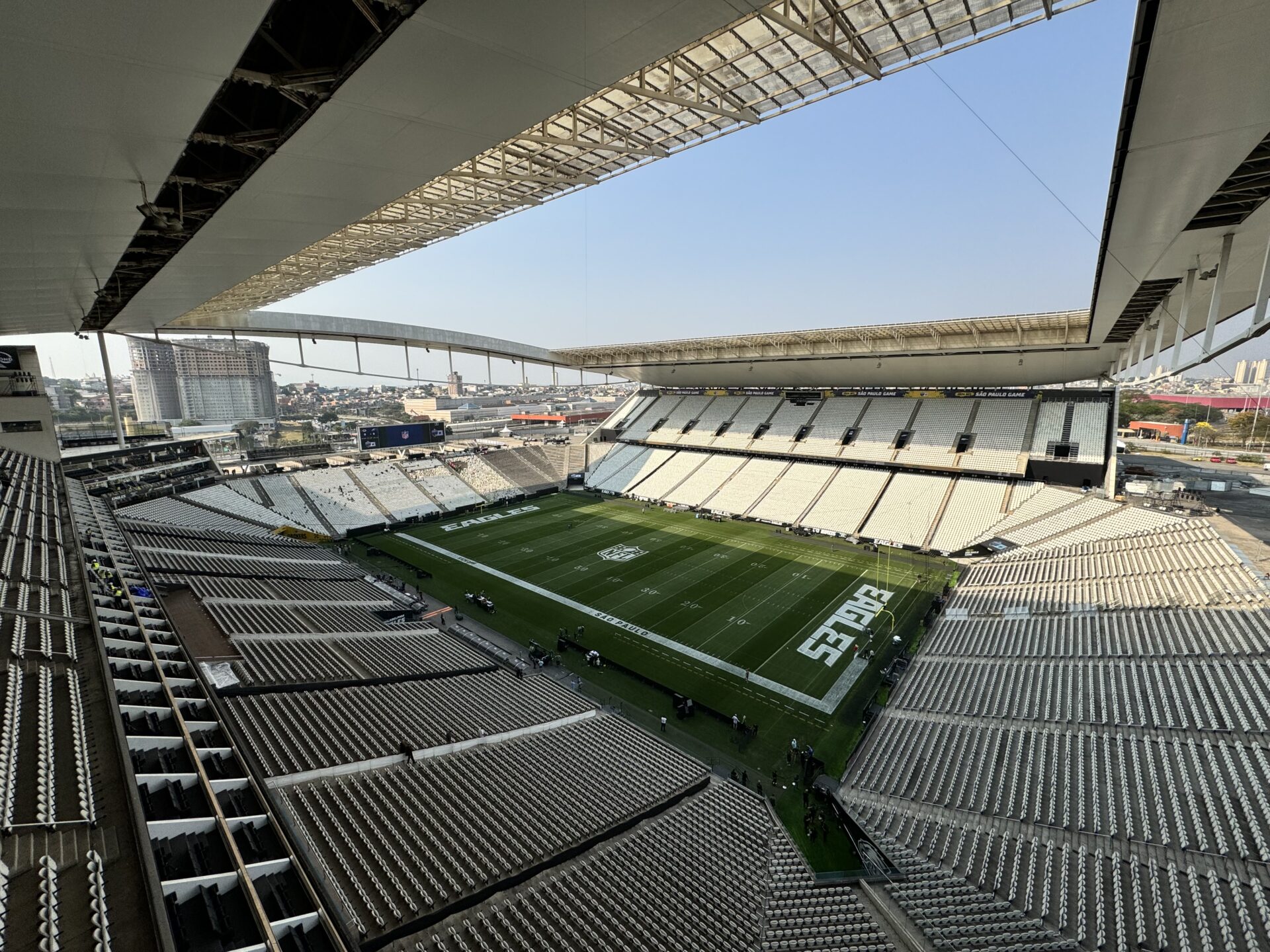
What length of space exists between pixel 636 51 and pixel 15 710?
31.3ft

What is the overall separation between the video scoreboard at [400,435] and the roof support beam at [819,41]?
4076cm

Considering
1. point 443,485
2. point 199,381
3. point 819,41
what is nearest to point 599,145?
point 819,41

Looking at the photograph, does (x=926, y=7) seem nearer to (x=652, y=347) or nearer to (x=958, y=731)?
(x=958, y=731)

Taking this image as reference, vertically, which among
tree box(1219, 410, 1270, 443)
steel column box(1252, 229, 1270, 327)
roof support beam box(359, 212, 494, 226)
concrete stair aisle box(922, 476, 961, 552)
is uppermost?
roof support beam box(359, 212, 494, 226)

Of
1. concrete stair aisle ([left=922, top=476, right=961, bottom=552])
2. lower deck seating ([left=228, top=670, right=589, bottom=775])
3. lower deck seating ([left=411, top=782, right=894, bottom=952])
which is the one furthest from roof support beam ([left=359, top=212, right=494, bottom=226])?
concrete stair aisle ([left=922, top=476, right=961, bottom=552])

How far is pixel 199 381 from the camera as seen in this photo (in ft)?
280

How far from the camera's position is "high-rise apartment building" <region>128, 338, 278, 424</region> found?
271 feet

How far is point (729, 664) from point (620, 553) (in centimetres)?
1194

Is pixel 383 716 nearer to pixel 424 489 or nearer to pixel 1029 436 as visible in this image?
pixel 424 489

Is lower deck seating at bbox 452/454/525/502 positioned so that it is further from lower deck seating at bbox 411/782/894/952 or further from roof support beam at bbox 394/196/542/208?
lower deck seating at bbox 411/782/894/952

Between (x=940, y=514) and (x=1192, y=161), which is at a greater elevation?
(x=1192, y=161)

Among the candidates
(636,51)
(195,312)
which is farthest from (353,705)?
(195,312)

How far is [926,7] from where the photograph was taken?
727 cm

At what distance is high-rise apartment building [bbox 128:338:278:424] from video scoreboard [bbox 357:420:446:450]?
5323 cm
